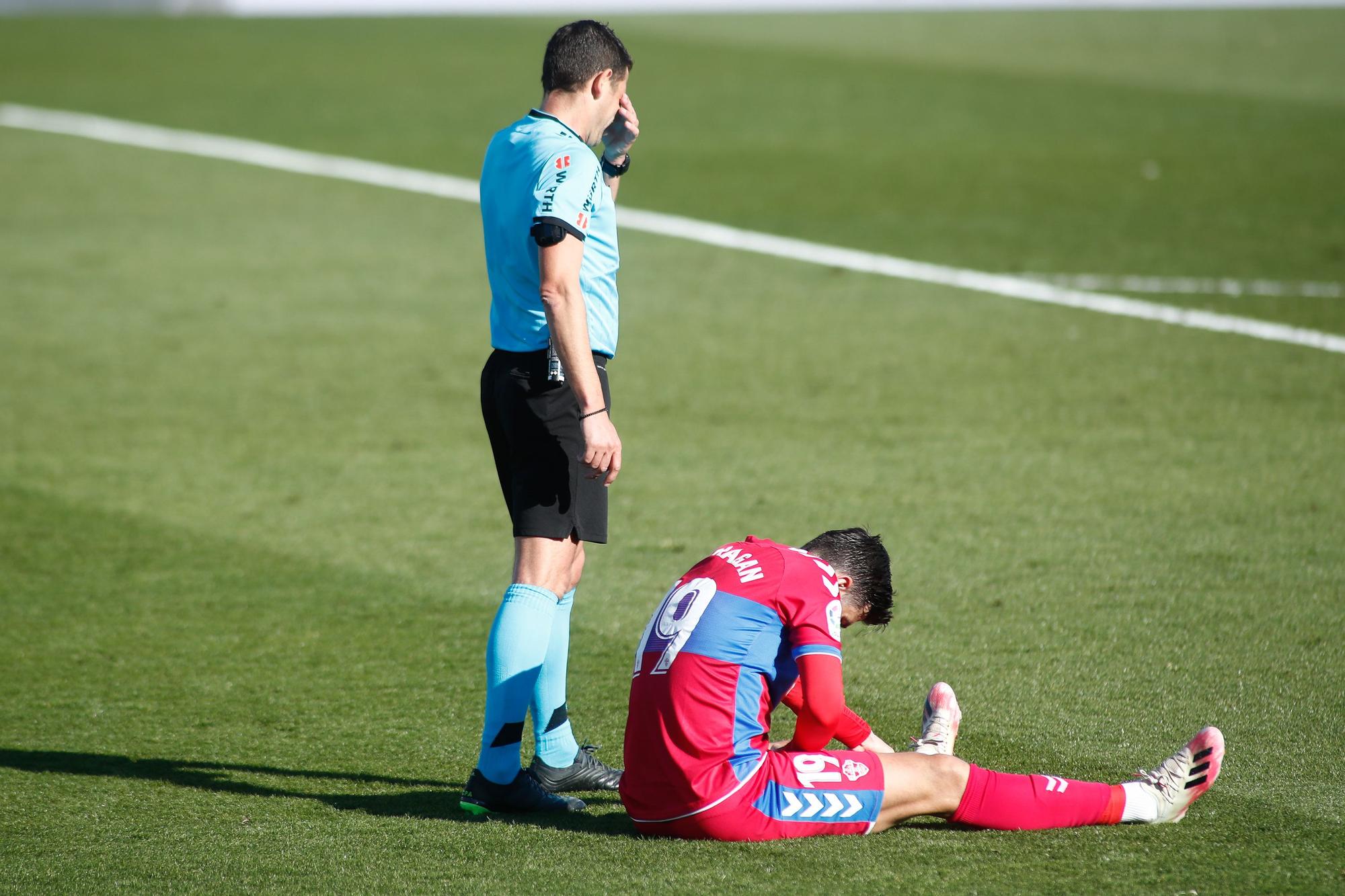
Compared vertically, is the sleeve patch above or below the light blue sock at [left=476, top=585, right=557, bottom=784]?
above

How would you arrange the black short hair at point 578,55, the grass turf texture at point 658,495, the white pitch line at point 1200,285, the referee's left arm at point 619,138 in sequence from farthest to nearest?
the white pitch line at point 1200,285 → the referee's left arm at point 619,138 → the black short hair at point 578,55 → the grass turf texture at point 658,495

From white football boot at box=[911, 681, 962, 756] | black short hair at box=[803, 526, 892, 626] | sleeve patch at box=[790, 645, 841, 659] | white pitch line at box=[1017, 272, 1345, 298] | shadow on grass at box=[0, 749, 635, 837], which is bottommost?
shadow on grass at box=[0, 749, 635, 837]

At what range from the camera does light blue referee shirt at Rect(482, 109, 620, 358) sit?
4367mm

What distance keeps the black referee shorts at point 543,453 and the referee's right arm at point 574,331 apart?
0.14 metres

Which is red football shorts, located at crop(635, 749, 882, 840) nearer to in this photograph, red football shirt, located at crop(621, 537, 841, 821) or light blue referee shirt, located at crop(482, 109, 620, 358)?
red football shirt, located at crop(621, 537, 841, 821)

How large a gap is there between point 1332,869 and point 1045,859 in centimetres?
71

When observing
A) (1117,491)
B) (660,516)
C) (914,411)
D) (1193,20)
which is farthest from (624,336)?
(1193,20)

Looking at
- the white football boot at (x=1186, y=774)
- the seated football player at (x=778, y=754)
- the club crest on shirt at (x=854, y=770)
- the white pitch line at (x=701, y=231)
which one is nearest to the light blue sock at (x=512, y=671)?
the seated football player at (x=778, y=754)

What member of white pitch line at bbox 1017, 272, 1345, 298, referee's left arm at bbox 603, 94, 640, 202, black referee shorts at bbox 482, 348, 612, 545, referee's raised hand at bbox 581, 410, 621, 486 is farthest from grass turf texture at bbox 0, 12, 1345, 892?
referee's left arm at bbox 603, 94, 640, 202

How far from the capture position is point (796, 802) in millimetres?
4176

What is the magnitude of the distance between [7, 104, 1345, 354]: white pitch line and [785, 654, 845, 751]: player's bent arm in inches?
294

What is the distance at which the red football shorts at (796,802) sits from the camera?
4.17 m

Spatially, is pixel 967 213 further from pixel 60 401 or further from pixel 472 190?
pixel 60 401

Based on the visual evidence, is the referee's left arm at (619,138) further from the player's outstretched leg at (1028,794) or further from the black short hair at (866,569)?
the player's outstretched leg at (1028,794)
